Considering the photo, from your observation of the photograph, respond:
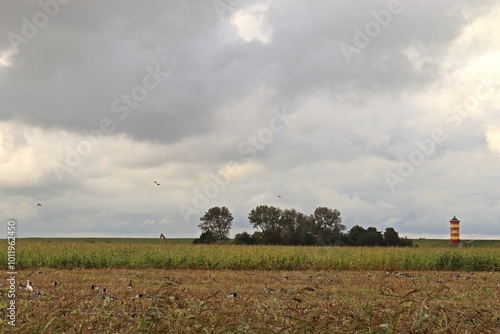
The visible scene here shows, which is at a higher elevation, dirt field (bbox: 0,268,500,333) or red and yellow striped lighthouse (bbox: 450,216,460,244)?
red and yellow striped lighthouse (bbox: 450,216,460,244)

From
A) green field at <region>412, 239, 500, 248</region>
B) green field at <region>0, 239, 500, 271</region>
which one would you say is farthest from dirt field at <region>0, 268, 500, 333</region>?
green field at <region>412, 239, 500, 248</region>

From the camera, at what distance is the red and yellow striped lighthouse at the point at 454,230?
49.5m

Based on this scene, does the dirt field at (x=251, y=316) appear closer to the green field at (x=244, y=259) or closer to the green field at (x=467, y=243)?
the green field at (x=244, y=259)

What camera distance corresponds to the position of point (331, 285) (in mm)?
16344

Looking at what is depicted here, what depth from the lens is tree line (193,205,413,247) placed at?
175 feet

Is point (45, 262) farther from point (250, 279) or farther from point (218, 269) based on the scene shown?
point (250, 279)

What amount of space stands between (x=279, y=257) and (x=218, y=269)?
312cm

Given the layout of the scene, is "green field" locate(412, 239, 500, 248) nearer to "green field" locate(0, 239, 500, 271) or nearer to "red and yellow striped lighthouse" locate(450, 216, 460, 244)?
"red and yellow striped lighthouse" locate(450, 216, 460, 244)

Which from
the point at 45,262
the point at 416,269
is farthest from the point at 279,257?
the point at 45,262

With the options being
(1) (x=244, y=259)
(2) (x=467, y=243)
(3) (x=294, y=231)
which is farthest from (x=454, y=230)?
(1) (x=244, y=259)

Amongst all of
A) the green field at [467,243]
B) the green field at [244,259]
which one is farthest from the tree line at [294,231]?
the green field at [244,259]

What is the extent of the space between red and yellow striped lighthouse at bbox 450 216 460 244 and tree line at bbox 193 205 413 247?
18.3ft

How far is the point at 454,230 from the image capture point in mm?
49500

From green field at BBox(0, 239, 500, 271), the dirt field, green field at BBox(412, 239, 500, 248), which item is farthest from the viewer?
green field at BBox(412, 239, 500, 248)
